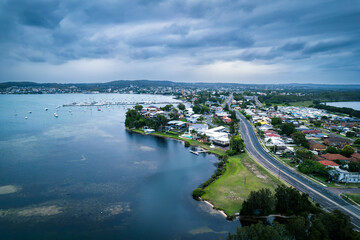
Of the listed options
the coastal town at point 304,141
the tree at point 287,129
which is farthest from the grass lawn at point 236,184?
the tree at point 287,129

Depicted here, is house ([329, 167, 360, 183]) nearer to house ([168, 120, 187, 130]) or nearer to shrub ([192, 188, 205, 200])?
shrub ([192, 188, 205, 200])

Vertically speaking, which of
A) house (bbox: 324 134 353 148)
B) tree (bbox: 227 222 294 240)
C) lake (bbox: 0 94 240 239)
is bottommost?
lake (bbox: 0 94 240 239)

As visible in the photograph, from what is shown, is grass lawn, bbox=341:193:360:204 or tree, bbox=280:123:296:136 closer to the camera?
grass lawn, bbox=341:193:360:204

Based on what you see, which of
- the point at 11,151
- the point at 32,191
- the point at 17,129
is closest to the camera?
the point at 32,191

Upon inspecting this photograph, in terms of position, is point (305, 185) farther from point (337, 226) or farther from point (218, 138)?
point (218, 138)

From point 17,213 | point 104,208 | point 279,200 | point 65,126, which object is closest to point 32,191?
point 17,213

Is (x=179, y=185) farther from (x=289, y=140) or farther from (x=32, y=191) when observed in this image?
(x=289, y=140)

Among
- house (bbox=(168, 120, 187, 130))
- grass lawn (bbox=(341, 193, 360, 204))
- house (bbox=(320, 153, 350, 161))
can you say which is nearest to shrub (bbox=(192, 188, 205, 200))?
grass lawn (bbox=(341, 193, 360, 204))
